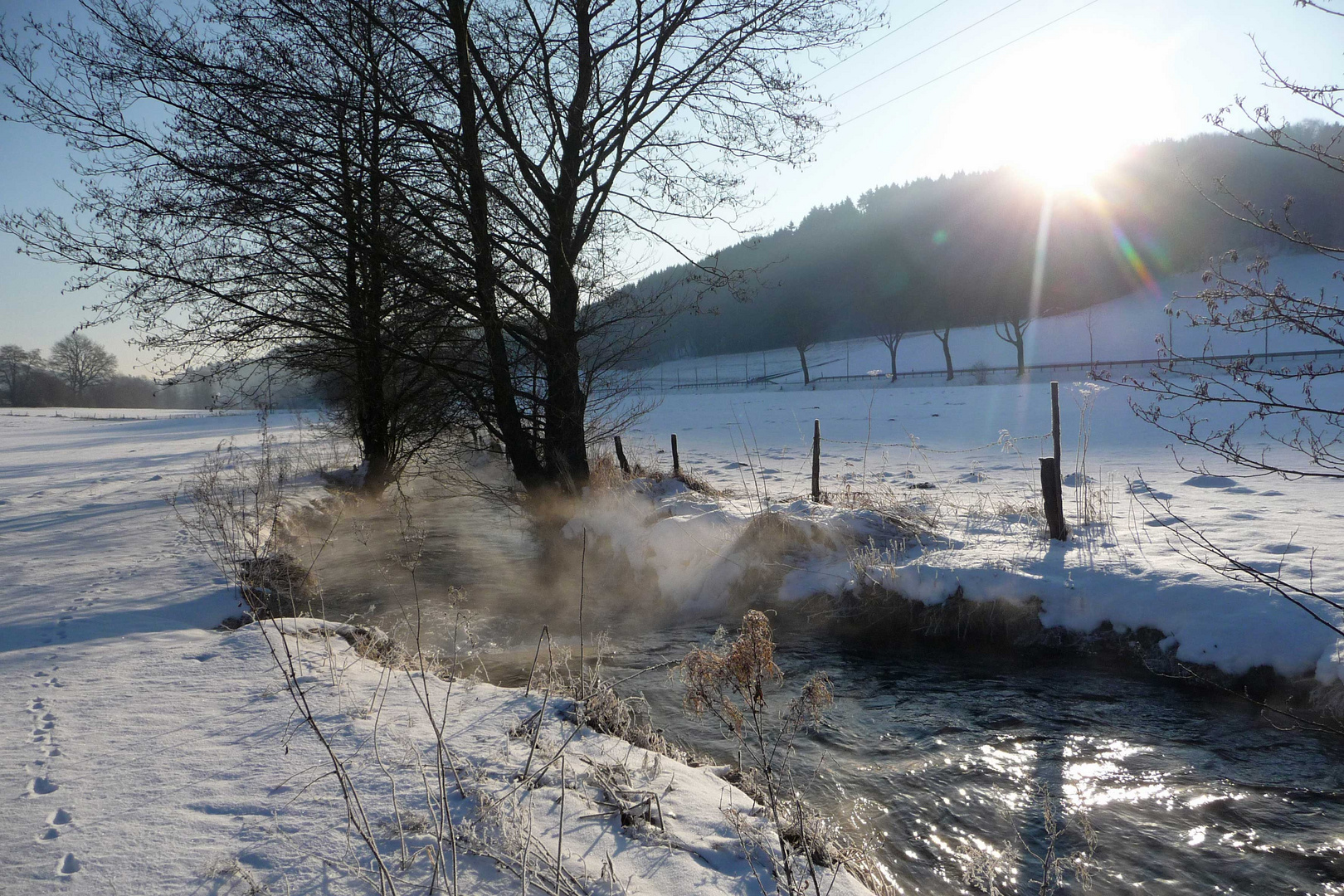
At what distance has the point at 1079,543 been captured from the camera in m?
6.98

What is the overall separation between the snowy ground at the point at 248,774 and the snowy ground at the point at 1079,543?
12.7 ft

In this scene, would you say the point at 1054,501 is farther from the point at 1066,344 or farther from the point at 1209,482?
the point at 1066,344

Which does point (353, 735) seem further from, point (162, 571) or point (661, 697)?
point (162, 571)

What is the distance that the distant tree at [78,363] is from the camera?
69.8 metres

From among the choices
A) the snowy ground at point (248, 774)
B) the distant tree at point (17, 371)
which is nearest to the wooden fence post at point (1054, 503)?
the snowy ground at point (248, 774)

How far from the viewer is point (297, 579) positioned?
811 centimetres

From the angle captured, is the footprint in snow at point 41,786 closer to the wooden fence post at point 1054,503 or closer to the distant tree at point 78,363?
the wooden fence post at point 1054,503

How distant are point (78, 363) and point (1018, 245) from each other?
90.0 metres

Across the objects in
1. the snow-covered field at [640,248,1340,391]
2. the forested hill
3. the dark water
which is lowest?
the dark water

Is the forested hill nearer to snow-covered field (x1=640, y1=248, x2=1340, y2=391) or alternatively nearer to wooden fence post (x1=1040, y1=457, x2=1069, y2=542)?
snow-covered field (x1=640, y1=248, x2=1340, y2=391)

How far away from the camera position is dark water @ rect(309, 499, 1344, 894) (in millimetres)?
3465

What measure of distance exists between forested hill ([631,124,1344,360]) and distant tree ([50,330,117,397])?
58.6 m

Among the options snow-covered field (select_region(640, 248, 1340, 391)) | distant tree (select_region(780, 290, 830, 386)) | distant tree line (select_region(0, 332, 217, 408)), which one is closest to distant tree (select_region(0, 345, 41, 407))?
distant tree line (select_region(0, 332, 217, 408))

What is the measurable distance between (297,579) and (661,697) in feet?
16.5
